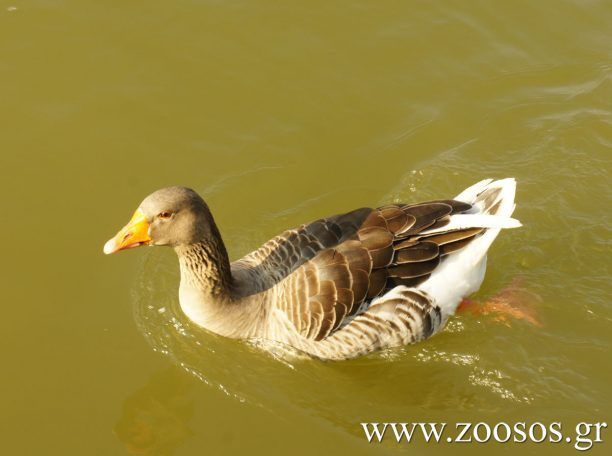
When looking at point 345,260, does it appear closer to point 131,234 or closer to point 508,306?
point 131,234

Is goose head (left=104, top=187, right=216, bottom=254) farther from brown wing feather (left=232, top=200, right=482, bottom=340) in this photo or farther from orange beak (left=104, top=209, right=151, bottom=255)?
brown wing feather (left=232, top=200, right=482, bottom=340)

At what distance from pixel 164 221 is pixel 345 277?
1.64 meters

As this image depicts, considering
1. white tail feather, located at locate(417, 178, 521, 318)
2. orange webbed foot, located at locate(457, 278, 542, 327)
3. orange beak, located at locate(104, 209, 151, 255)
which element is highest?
orange beak, located at locate(104, 209, 151, 255)

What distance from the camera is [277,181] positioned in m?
8.31

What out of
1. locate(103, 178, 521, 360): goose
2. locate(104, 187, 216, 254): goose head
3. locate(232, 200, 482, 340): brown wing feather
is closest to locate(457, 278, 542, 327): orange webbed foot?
locate(103, 178, 521, 360): goose

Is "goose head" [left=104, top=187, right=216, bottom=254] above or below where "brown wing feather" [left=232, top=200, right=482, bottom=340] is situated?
above

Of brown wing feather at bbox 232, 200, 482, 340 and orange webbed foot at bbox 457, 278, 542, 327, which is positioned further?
orange webbed foot at bbox 457, 278, 542, 327

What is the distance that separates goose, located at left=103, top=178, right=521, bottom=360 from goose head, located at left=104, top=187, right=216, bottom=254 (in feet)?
0.11

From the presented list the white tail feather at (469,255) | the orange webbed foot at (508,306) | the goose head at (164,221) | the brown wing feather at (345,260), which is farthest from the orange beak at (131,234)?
the orange webbed foot at (508,306)

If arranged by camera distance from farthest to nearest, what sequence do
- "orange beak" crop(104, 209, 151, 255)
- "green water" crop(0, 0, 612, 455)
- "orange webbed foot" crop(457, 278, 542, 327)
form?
"orange webbed foot" crop(457, 278, 542, 327), "green water" crop(0, 0, 612, 455), "orange beak" crop(104, 209, 151, 255)

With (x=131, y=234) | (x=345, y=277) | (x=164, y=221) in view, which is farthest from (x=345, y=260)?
(x=131, y=234)

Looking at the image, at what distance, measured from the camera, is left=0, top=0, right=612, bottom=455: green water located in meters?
6.35

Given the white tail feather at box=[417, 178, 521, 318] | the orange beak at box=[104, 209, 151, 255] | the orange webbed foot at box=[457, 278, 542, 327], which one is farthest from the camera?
the orange webbed foot at box=[457, 278, 542, 327]

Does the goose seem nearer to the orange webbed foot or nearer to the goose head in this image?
the goose head
